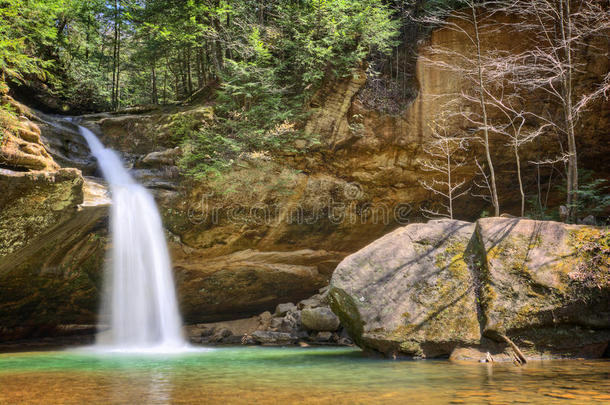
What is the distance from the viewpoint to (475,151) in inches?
562

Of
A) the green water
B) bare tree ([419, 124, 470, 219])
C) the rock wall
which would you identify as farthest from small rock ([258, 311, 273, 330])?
the green water

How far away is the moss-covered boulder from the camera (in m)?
Answer: 8.09

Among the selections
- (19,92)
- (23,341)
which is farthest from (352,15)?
(23,341)

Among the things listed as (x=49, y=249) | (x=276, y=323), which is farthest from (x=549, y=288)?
(x=49, y=249)

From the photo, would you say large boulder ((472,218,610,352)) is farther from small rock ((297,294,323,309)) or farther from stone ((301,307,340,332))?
small rock ((297,294,323,309))

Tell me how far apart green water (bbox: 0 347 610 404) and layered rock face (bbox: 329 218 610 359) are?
68 cm

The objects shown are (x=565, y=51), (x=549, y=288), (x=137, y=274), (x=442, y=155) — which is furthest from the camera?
(x=442, y=155)

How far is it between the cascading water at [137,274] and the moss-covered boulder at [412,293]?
632 centimetres

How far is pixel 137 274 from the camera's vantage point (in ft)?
40.3

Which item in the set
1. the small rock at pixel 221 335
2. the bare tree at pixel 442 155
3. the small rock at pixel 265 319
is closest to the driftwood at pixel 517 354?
the bare tree at pixel 442 155

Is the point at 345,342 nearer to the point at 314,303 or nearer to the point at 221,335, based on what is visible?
the point at 314,303

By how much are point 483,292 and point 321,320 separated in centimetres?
620

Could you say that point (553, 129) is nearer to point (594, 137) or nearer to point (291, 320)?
point (594, 137)

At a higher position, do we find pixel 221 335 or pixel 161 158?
pixel 161 158
